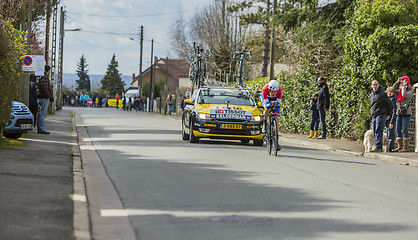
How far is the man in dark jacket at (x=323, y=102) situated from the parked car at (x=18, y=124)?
30.8 ft

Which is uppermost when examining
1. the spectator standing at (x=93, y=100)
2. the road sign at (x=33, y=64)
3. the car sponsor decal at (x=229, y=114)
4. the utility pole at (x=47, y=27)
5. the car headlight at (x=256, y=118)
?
the utility pole at (x=47, y=27)

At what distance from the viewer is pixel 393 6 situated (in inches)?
867

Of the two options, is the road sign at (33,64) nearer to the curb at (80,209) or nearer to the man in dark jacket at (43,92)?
the man in dark jacket at (43,92)

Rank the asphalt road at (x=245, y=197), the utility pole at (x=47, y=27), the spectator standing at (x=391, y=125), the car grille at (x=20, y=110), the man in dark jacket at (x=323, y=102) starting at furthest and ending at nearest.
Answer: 1. the utility pole at (x=47, y=27)
2. the man in dark jacket at (x=323, y=102)
3. the spectator standing at (x=391, y=125)
4. the car grille at (x=20, y=110)
5. the asphalt road at (x=245, y=197)

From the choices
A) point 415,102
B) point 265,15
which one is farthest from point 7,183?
point 265,15

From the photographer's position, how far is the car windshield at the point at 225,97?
18.5 metres

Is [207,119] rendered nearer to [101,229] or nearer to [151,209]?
[151,209]

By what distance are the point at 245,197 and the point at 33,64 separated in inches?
576

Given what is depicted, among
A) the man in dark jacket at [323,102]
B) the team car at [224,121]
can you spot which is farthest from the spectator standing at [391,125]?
the man in dark jacket at [323,102]

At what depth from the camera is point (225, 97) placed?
18766 mm

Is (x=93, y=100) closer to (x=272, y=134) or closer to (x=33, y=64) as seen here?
(x=33, y=64)

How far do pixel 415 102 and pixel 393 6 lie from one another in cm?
616

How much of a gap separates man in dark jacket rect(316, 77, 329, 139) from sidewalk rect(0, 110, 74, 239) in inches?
396

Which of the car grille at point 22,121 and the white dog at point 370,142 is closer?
the car grille at point 22,121
